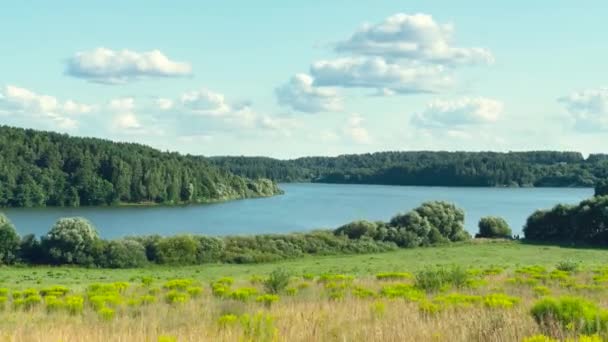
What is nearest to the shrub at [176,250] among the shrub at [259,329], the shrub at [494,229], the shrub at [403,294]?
the shrub at [494,229]

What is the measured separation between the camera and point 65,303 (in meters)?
12.7

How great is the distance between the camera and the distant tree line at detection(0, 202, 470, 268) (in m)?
47.4

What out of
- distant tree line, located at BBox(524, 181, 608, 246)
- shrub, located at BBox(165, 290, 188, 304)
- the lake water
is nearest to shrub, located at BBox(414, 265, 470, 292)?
shrub, located at BBox(165, 290, 188, 304)

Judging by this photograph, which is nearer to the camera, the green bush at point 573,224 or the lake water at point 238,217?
the green bush at point 573,224

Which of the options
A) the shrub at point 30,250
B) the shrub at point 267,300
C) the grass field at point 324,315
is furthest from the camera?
the shrub at point 30,250

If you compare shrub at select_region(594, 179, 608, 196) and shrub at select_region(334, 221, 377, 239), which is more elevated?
shrub at select_region(594, 179, 608, 196)

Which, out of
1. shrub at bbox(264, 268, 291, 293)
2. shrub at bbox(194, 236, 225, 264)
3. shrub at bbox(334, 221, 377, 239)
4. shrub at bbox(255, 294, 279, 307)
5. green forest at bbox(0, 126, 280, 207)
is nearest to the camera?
shrub at bbox(255, 294, 279, 307)

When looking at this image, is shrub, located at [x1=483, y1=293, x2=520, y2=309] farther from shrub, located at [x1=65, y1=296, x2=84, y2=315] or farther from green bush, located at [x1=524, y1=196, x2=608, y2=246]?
green bush, located at [x1=524, y1=196, x2=608, y2=246]

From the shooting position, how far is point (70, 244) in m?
47.2

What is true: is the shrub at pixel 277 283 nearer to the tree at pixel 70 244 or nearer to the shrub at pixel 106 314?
the shrub at pixel 106 314

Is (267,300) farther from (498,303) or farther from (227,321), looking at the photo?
(498,303)

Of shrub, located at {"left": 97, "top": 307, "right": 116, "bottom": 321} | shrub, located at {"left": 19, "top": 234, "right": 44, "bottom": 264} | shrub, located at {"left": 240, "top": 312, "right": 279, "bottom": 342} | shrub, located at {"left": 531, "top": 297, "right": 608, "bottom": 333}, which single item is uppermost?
shrub, located at {"left": 531, "top": 297, "right": 608, "bottom": 333}

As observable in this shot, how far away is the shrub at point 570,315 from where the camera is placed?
8.17 meters

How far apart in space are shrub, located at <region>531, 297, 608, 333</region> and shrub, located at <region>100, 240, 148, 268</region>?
4183cm
